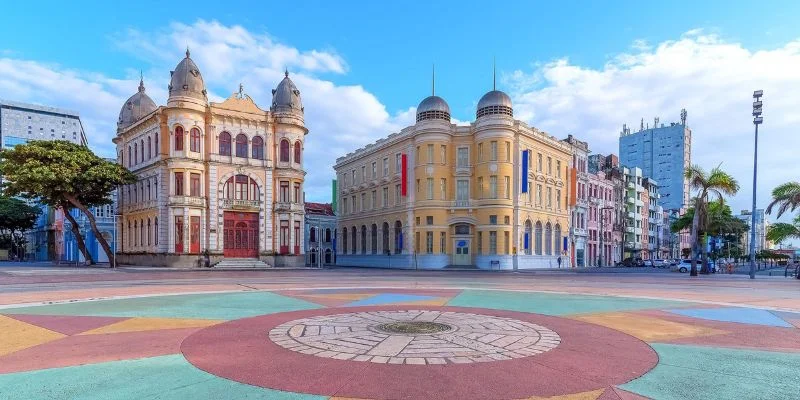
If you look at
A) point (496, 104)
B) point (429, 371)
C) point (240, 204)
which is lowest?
point (429, 371)

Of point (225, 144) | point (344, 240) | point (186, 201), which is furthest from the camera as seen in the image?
point (344, 240)

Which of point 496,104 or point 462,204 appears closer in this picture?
point 496,104

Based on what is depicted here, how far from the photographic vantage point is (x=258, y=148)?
4756 cm

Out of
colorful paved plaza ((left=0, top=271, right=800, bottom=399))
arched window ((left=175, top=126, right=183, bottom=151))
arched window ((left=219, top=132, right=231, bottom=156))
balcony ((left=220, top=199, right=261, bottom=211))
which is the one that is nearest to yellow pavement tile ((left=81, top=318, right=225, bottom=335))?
colorful paved plaza ((left=0, top=271, right=800, bottom=399))

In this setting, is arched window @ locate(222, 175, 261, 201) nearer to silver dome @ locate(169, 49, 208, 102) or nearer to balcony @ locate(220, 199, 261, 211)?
balcony @ locate(220, 199, 261, 211)

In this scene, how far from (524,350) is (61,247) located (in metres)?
81.8

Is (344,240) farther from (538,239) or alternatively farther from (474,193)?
(538,239)

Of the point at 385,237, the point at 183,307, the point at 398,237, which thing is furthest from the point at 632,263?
the point at 183,307

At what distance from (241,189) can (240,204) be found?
61.2 inches

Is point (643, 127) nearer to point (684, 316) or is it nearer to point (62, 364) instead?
point (684, 316)

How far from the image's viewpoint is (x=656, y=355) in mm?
7477

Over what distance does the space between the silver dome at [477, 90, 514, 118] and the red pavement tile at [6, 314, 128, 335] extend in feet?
141

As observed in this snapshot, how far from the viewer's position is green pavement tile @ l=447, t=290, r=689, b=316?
42.5 ft

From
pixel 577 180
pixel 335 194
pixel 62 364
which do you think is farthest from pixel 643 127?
pixel 62 364
